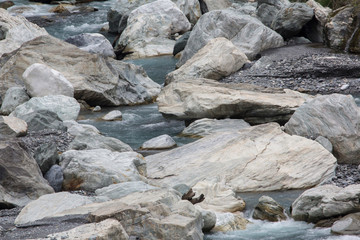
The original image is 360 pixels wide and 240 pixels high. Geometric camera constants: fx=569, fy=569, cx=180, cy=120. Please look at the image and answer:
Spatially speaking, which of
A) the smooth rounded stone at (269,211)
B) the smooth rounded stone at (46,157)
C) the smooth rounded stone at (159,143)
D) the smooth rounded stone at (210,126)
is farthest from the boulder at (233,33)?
the smooth rounded stone at (269,211)

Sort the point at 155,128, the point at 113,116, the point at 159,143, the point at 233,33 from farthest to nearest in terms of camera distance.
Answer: the point at 233,33 < the point at 113,116 < the point at 155,128 < the point at 159,143

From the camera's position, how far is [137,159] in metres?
9.59

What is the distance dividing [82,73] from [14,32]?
5.03m

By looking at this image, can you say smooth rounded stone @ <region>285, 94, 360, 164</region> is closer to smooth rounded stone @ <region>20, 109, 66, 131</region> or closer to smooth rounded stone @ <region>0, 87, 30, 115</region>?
smooth rounded stone @ <region>20, 109, 66, 131</region>

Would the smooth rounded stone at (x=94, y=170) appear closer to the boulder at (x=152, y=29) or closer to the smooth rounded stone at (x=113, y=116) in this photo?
the smooth rounded stone at (x=113, y=116)

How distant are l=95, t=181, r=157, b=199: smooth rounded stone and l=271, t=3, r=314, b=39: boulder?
1489cm

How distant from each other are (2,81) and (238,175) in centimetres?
960

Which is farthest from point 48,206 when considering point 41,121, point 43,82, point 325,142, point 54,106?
point 43,82

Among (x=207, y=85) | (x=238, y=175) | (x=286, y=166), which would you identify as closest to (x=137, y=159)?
(x=238, y=175)

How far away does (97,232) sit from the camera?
5.64 m

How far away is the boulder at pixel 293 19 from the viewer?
21.7 metres

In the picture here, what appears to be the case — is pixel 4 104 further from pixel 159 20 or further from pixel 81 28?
pixel 81 28

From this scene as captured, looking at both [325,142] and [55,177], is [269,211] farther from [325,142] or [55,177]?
[55,177]

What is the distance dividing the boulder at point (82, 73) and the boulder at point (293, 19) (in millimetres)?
6569
